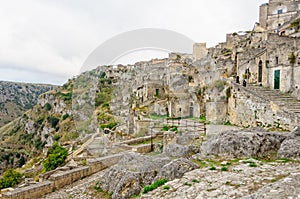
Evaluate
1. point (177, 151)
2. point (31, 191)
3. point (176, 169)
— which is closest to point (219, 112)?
point (177, 151)

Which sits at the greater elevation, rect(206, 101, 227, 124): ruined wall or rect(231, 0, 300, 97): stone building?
rect(231, 0, 300, 97): stone building

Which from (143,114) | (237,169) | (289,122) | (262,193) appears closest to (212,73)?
(143,114)

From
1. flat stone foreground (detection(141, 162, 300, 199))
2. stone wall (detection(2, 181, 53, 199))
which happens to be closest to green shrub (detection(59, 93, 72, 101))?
stone wall (detection(2, 181, 53, 199))

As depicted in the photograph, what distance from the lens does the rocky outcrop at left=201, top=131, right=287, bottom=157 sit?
691cm

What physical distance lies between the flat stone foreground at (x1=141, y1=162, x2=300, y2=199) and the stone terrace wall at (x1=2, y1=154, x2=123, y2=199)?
4.38 metres

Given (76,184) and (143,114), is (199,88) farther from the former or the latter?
(76,184)

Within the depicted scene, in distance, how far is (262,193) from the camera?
3.88m

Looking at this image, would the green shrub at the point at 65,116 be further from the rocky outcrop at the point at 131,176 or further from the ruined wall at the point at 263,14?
the rocky outcrop at the point at 131,176

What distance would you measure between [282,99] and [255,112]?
5.30ft

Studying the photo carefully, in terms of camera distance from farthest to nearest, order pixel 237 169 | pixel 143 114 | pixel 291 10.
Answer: pixel 291 10
pixel 143 114
pixel 237 169

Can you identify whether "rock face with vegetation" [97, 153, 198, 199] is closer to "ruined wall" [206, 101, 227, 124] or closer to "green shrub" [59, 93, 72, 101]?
"ruined wall" [206, 101, 227, 124]

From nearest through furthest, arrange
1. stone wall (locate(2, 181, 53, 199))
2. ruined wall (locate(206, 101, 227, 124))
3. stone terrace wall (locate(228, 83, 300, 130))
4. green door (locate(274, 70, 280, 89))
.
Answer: stone wall (locate(2, 181, 53, 199)), stone terrace wall (locate(228, 83, 300, 130)), green door (locate(274, 70, 280, 89)), ruined wall (locate(206, 101, 227, 124))

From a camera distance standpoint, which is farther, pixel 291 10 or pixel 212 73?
pixel 291 10

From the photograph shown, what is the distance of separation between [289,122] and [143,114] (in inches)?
689
